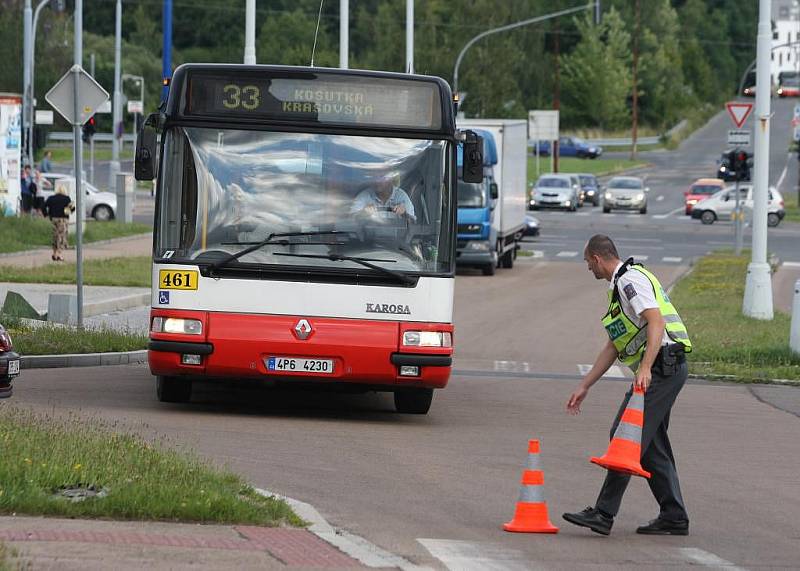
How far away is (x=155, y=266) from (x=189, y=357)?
82 cm

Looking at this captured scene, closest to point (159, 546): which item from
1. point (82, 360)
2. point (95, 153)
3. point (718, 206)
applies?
point (82, 360)

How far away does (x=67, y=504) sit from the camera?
27.9 ft

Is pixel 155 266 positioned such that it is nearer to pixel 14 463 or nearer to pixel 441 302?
pixel 441 302

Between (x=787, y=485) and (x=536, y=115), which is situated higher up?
(x=536, y=115)

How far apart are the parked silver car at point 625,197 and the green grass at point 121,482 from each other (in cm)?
6242

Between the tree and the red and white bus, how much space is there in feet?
347

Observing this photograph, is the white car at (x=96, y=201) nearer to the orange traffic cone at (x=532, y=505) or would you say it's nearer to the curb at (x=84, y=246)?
the curb at (x=84, y=246)

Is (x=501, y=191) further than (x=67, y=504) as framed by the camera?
Yes

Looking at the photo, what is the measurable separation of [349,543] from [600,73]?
112571 millimetres

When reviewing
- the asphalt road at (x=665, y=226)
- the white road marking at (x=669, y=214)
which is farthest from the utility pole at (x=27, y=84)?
the white road marking at (x=669, y=214)

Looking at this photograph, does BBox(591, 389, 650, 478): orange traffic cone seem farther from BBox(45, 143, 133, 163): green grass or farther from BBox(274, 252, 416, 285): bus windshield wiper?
BBox(45, 143, 133, 163): green grass

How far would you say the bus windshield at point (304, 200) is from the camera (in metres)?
13.6

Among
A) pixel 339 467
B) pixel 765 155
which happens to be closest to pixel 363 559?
pixel 339 467

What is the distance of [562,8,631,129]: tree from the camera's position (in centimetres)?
11888
